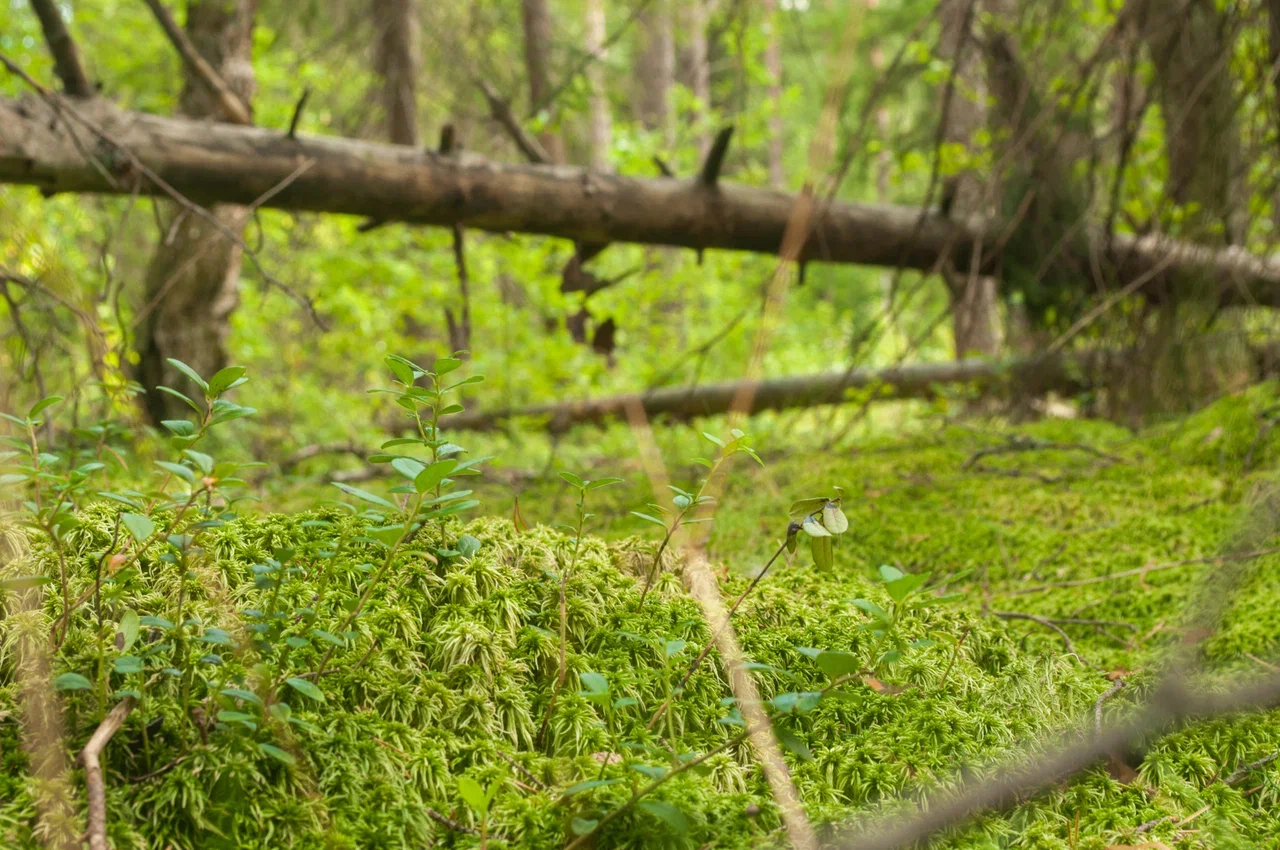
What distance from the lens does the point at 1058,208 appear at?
5.29 meters

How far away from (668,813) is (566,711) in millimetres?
392

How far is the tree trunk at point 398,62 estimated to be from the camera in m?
7.16

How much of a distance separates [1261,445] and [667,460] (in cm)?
313

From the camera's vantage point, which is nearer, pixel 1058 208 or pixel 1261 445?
pixel 1261 445

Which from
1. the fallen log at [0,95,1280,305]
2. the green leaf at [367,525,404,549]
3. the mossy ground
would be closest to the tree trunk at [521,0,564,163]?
the fallen log at [0,95,1280,305]

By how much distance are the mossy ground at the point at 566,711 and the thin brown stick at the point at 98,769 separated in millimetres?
31

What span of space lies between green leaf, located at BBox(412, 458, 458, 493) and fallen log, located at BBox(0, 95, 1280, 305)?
251cm

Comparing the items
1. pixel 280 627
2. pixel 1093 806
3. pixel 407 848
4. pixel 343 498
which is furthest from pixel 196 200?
pixel 1093 806

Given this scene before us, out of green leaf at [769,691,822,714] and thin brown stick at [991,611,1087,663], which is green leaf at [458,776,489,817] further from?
thin brown stick at [991,611,1087,663]

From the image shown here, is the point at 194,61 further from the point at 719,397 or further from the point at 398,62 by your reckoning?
the point at 719,397

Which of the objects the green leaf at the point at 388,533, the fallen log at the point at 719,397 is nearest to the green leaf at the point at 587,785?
the green leaf at the point at 388,533

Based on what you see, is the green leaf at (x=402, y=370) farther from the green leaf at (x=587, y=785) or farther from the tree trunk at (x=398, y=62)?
the tree trunk at (x=398, y=62)

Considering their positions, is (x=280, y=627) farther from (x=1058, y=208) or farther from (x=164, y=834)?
(x=1058, y=208)

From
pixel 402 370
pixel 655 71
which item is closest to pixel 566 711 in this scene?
pixel 402 370
